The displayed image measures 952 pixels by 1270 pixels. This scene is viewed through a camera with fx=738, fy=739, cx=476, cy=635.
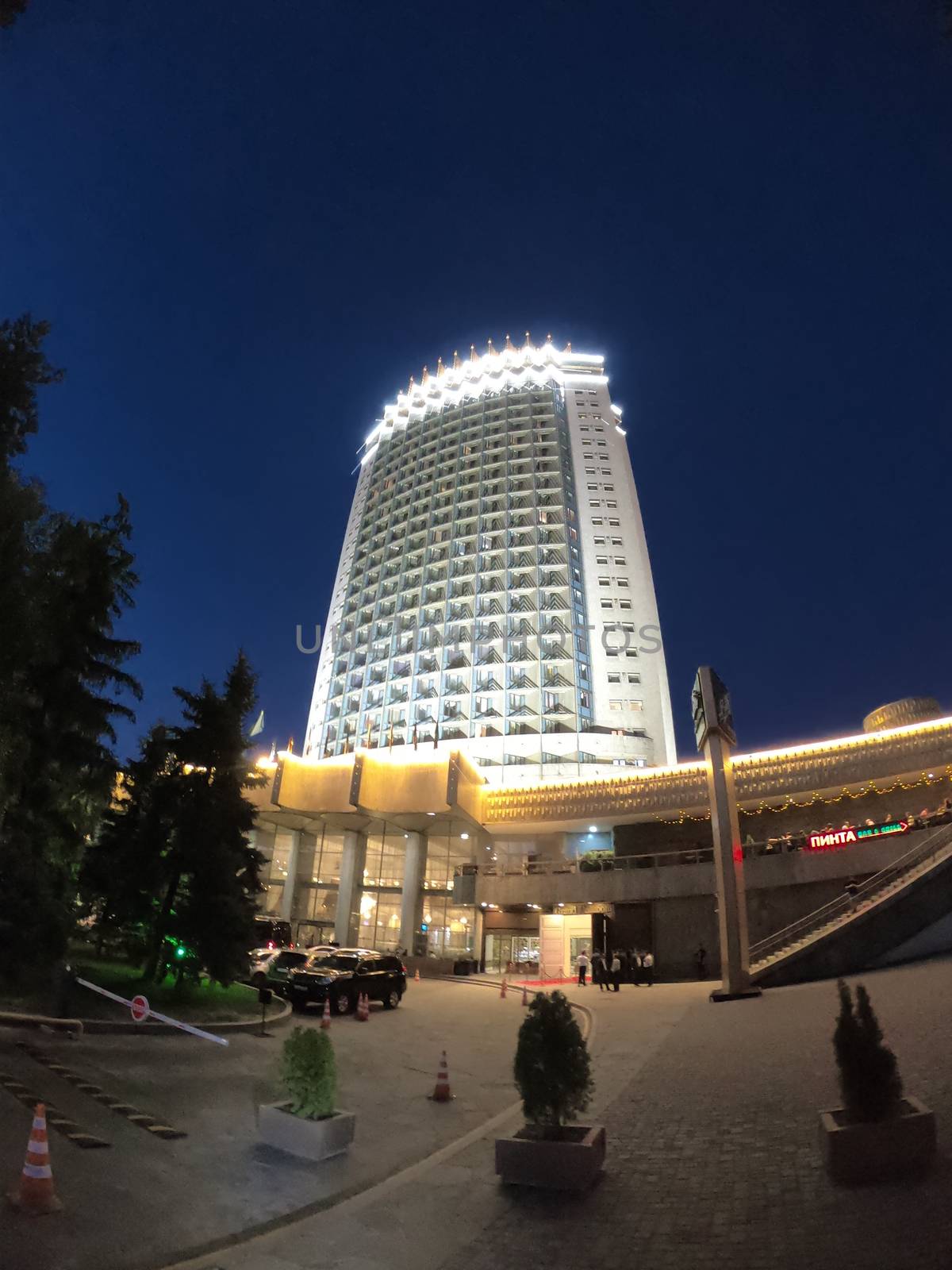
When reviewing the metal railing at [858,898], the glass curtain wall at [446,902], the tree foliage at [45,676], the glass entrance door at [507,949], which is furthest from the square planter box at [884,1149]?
the glass curtain wall at [446,902]

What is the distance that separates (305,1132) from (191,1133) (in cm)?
153

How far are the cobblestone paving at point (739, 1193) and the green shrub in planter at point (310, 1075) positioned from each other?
7.41 ft

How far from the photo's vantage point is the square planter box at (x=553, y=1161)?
645cm

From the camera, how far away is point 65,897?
14758mm

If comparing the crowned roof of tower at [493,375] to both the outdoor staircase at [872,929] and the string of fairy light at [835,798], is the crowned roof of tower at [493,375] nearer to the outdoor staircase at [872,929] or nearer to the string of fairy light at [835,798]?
the string of fairy light at [835,798]

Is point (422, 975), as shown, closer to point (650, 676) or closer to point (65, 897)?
point (65, 897)

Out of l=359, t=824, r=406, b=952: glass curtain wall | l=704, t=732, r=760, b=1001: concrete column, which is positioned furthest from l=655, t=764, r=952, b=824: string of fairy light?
l=359, t=824, r=406, b=952: glass curtain wall

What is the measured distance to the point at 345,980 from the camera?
19719 mm

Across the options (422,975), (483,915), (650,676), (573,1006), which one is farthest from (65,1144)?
(650,676)

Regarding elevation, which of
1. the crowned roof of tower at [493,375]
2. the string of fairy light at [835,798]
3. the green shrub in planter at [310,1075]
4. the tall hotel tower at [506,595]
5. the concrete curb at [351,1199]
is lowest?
the concrete curb at [351,1199]

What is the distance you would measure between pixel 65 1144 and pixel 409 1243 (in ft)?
12.5

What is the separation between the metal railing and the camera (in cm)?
2191

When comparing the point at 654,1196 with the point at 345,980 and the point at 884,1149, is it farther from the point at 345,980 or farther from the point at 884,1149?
the point at 345,980

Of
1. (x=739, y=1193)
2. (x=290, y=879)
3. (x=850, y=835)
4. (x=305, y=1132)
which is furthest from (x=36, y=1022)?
(x=290, y=879)
